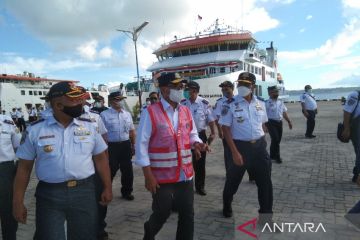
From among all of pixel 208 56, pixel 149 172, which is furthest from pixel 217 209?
pixel 208 56

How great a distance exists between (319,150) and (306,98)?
2.97m

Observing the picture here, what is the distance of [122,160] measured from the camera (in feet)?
16.2

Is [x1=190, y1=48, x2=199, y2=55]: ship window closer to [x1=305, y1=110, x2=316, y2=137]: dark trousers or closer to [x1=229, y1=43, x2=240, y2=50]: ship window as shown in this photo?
[x1=229, y1=43, x2=240, y2=50]: ship window

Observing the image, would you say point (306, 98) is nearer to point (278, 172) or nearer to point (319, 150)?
point (319, 150)

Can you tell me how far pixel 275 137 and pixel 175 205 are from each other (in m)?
5.22

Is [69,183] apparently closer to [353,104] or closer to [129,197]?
[129,197]

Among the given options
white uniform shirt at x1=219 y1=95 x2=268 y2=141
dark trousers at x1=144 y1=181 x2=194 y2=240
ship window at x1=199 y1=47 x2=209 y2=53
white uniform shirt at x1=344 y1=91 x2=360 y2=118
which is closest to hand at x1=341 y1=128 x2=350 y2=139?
white uniform shirt at x1=344 y1=91 x2=360 y2=118

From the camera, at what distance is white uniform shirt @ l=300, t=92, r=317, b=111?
1129cm

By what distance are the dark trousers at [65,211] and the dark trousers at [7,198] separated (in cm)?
84

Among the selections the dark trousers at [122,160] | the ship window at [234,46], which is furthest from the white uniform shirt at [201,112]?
the ship window at [234,46]

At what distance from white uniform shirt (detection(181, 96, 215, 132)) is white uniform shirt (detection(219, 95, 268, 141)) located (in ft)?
4.92

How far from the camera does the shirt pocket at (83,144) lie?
252 cm

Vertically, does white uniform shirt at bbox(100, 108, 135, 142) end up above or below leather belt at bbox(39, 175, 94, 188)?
above

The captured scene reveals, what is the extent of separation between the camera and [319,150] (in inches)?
352
